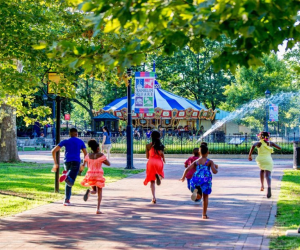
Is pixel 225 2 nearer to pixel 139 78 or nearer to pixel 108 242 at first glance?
pixel 108 242

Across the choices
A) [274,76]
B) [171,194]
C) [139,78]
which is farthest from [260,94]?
[171,194]

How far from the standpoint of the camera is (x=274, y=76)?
5109 cm

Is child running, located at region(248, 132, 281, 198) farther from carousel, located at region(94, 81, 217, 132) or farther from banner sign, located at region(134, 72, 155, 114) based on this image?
carousel, located at region(94, 81, 217, 132)

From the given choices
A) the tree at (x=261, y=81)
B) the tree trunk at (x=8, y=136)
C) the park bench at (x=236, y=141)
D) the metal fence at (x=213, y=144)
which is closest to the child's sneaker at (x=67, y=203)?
the tree trunk at (x=8, y=136)

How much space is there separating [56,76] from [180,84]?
163 feet

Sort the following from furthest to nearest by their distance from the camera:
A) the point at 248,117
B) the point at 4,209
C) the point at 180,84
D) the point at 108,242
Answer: the point at 180,84
the point at 248,117
the point at 4,209
the point at 108,242

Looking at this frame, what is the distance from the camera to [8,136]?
2327cm

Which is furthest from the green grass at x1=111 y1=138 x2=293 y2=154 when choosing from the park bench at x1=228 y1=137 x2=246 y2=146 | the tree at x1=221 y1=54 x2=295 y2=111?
the tree at x1=221 y1=54 x2=295 y2=111

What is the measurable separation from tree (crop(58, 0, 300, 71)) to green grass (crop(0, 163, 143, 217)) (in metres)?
6.22

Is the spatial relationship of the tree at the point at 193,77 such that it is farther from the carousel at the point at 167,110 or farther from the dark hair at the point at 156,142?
the dark hair at the point at 156,142

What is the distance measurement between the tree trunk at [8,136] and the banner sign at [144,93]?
18.9 ft

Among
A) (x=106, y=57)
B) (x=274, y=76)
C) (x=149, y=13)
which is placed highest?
(x=274, y=76)

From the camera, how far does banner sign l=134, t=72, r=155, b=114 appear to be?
2162cm

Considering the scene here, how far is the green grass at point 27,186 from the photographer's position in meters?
11.0
